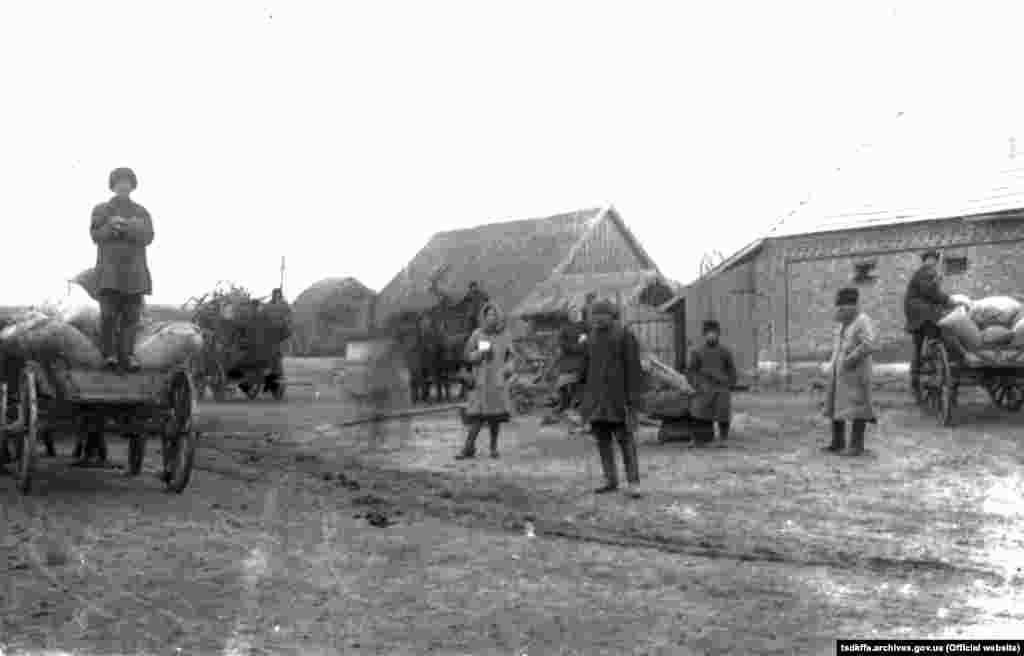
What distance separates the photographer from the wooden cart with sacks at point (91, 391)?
31.5 feet

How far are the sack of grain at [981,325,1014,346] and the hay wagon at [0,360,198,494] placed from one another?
988cm

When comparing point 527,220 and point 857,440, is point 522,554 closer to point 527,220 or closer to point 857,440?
point 857,440

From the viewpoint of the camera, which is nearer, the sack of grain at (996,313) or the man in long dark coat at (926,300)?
the sack of grain at (996,313)

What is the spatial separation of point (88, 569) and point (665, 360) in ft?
71.6

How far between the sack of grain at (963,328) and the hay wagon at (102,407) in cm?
935

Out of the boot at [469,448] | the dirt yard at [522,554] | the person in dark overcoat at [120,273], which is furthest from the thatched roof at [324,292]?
the person in dark overcoat at [120,273]

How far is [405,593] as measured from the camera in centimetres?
648

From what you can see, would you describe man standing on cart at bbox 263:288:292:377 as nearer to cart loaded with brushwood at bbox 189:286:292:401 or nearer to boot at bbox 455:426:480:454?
cart loaded with brushwood at bbox 189:286:292:401

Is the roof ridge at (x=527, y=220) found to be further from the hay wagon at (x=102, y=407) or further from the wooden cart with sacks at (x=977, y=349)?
the hay wagon at (x=102, y=407)

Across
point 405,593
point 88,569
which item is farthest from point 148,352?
point 405,593

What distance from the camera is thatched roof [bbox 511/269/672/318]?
2784cm

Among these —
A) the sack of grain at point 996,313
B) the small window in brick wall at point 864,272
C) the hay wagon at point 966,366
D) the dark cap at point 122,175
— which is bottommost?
the hay wagon at point 966,366

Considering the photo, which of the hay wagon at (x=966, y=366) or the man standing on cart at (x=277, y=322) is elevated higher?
the man standing on cart at (x=277, y=322)

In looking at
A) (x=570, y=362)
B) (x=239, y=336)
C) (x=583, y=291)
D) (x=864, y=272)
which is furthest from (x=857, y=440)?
(x=583, y=291)
